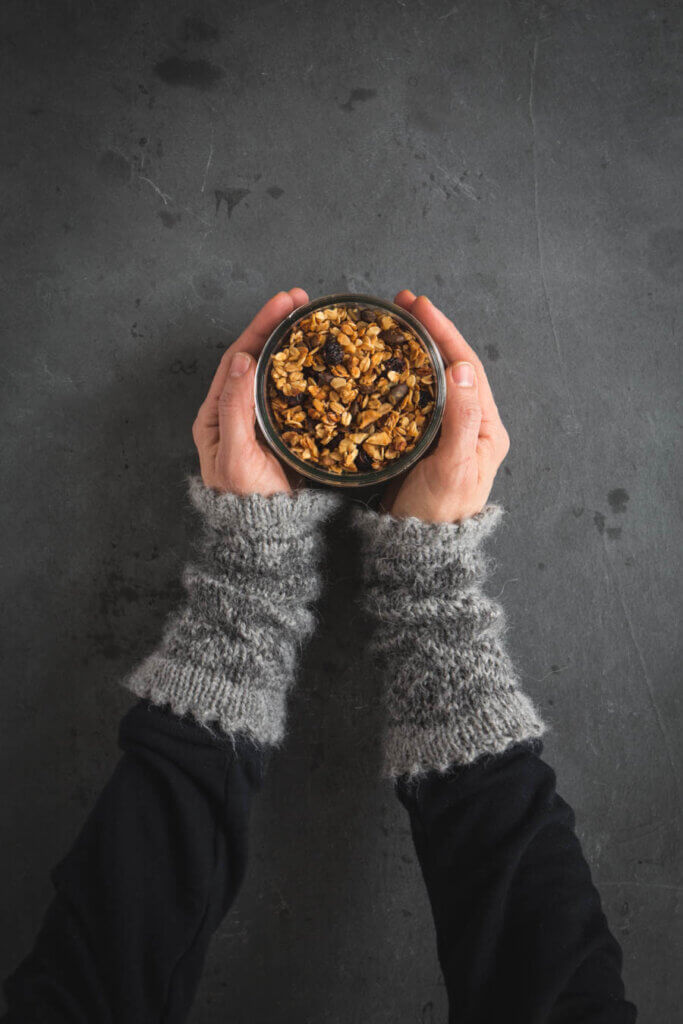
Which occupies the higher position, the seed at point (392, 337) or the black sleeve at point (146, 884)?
the seed at point (392, 337)

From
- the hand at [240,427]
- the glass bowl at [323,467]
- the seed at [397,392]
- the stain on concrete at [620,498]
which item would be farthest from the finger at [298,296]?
the stain on concrete at [620,498]

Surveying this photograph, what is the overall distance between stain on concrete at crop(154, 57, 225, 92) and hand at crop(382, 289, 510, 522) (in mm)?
455

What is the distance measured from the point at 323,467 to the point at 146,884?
1.73ft

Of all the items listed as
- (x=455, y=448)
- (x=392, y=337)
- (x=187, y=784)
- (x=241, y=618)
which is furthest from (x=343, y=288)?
(x=187, y=784)

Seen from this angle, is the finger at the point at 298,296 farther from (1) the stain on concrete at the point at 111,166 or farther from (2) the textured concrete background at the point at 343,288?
(1) the stain on concrete at the point at 111,166

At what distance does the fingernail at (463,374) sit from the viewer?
847mm

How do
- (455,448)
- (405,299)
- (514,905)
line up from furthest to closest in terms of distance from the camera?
(405,299), (455,448), (514,905)

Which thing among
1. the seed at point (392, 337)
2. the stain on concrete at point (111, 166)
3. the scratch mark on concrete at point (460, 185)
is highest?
the scratch mark on concrete at point (460, 185)

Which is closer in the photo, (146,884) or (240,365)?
(146,884)

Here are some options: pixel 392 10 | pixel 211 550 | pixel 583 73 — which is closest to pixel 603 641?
pixel 211 550

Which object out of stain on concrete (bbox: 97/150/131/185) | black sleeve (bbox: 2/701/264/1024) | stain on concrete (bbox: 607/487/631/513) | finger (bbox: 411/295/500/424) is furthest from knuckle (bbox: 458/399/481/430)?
stain on concrete (bbox: 97/150/131/185)

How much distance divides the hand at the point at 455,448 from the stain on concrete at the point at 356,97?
1.03 feet

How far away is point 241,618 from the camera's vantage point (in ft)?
2.80

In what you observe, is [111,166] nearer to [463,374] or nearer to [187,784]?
[463,374]
